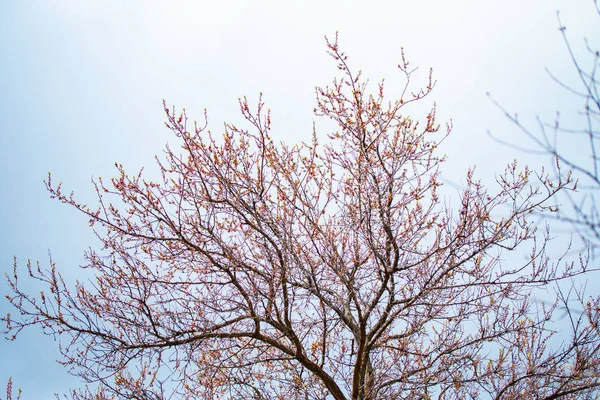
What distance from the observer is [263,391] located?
6477 millimetres

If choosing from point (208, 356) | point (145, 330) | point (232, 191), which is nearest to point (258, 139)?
point (232, 191)

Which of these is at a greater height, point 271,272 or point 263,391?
point 271,272

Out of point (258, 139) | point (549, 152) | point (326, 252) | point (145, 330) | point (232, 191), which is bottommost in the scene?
point (549, 152)

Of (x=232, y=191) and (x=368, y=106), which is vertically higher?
(x=368, y=106)

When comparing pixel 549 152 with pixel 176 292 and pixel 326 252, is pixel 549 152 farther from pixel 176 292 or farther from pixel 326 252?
pixel 176 292

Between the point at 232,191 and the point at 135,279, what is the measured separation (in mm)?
1505

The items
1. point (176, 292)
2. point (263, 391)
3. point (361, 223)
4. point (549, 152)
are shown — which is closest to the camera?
point (549, 152)

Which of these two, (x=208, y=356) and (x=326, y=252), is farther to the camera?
(x=208, y=356)

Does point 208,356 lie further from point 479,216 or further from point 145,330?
point 479,216

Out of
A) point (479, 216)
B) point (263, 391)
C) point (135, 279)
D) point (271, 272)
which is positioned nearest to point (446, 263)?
point (479, 216)

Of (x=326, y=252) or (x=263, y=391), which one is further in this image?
(x=263, y=391)

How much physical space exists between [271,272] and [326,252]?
68 centimetres

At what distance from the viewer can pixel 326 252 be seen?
5.25m

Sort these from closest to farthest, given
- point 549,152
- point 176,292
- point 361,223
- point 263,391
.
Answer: point 549,152 → point 361,223 → point 176,292 → point 263,391
